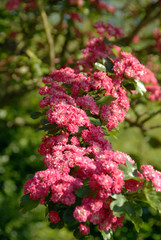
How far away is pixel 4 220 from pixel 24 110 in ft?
9.48

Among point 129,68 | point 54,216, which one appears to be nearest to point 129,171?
point 54,216

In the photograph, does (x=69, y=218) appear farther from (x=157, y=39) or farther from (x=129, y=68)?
(x=157, y=39)

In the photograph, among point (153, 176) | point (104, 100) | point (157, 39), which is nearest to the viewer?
point (153, 176)

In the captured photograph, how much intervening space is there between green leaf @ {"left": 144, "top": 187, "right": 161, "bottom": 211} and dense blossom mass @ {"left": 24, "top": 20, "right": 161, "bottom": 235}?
0.12ft

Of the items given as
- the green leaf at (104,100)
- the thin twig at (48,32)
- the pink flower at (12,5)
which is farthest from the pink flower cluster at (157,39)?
the green leaf at (104,100)

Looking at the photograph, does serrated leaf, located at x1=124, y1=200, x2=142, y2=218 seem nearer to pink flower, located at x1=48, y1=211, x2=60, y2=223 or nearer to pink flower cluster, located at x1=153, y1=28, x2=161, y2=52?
pink flower, located at x1=48, y1=211, x2=60, y2=223

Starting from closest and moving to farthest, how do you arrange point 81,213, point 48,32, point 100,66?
point 81,213
point 100,66
point 48,32

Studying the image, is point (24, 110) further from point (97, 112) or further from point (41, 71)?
point (97, 112)

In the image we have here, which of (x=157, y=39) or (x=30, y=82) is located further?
(x=157, y=39)

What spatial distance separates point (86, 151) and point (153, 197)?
0.46 meters

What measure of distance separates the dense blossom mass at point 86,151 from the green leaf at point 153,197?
0.04m

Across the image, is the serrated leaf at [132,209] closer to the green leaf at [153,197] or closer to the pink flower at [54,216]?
the green leaf at [153,197]

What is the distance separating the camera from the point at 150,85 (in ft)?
9.53

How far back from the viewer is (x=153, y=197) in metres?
1.39
